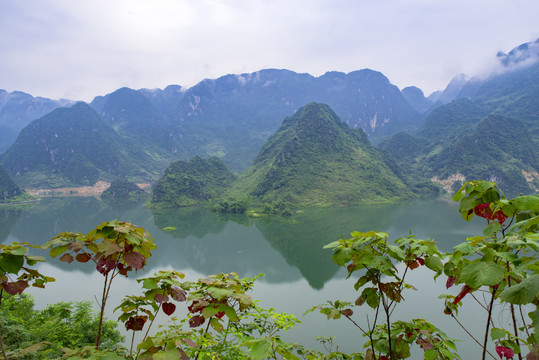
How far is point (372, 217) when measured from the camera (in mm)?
33281

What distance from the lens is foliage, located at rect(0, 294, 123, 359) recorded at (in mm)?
4145

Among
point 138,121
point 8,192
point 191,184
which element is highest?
point 138,121

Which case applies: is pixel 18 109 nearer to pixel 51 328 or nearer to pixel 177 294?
pixel 51 328

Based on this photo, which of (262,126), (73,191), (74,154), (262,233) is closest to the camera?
(262,233)

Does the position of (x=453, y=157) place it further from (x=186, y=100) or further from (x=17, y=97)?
(x=17, y=97)

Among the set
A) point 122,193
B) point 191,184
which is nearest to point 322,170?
point 191,184

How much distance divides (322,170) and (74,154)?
9425 cm

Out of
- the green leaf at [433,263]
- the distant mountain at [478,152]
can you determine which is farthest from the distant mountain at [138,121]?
the green leaf at [433,263]

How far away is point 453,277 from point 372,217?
33.8 meters

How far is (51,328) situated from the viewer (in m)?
5.07

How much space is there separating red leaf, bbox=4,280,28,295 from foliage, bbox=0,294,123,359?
3360 millimetres

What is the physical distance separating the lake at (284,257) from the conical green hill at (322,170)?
9.61 m

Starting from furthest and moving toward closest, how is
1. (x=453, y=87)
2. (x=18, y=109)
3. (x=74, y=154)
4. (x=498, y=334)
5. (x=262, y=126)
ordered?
(x=18, y=109)
(x=453, y=87)
(x=262, y=126)
(x=74, y=154)
(x=498, y=334)

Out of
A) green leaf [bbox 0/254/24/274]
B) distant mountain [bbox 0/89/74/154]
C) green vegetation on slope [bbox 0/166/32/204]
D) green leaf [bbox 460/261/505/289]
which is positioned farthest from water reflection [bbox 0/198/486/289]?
distant mountain [bbox 0/89/74/154]
